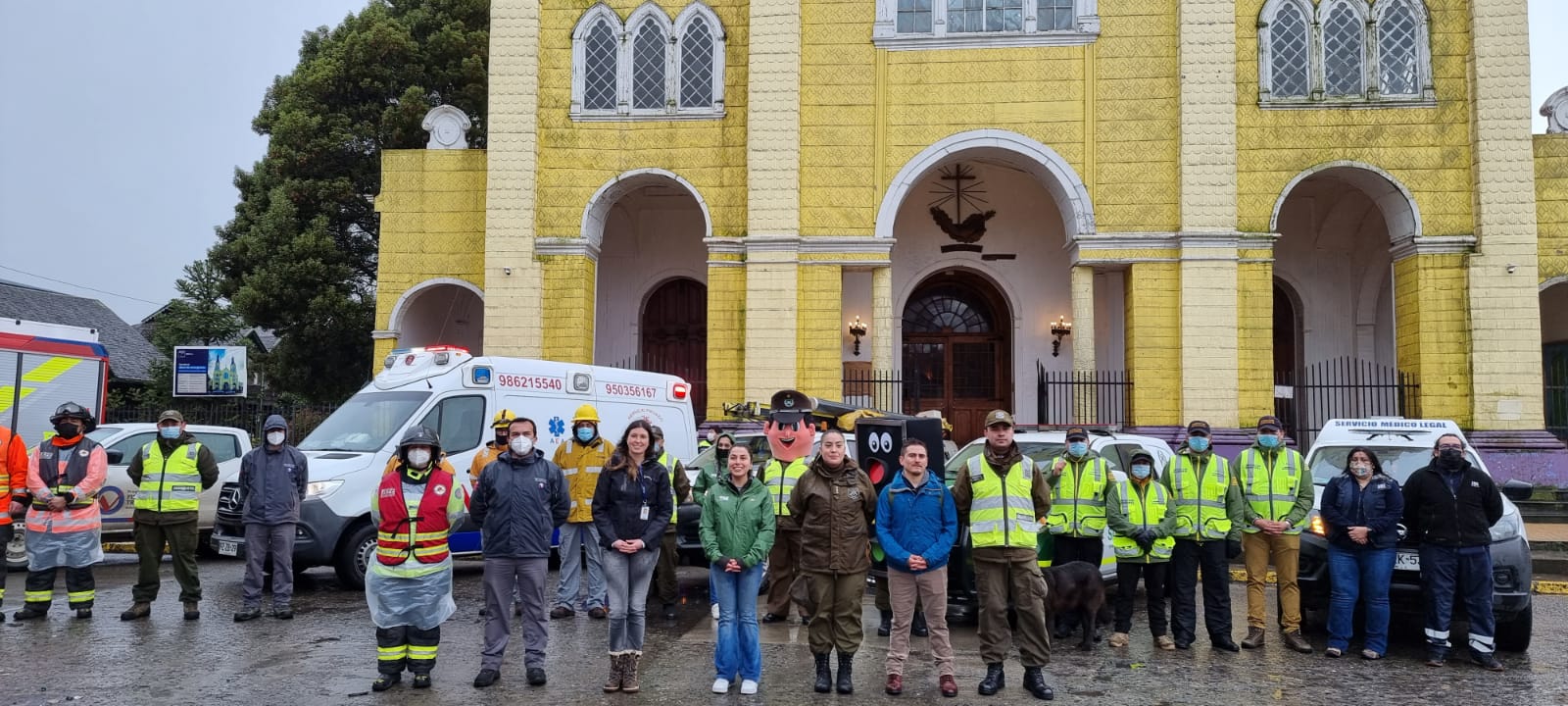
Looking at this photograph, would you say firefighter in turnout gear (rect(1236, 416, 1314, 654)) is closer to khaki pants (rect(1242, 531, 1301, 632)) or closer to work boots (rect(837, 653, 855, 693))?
khaki pants (rect(1242, 531, 1301, 632))

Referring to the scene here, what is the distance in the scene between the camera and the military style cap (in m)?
7.84

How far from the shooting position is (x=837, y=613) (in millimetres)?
6703

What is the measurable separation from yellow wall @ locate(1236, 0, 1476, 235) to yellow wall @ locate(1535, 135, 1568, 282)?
48.8 inches

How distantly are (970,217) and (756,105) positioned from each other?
5.04m

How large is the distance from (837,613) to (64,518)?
22.3 feet

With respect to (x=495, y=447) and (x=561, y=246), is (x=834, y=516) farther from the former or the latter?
(x=561, y=246)

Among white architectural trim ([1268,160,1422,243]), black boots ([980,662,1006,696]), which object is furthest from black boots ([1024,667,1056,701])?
→ white architectural trim ([1268,160,1422,243])

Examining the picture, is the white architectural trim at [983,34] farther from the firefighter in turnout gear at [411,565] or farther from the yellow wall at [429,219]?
the firefighter in turnout gear at [411,565]

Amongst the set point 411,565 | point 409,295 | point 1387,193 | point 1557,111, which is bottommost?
point 411,565

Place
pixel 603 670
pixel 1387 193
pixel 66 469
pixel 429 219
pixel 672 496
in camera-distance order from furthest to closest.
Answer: pixel 429 219 → pixel 1387 193 → pixel 66 469 → pixel 603 670 → pixel 672 496

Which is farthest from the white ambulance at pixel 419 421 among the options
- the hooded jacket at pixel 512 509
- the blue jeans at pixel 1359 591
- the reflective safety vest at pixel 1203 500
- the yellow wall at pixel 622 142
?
the blue jeans at pixel 1359 591

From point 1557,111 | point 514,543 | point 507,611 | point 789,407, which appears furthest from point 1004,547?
point 1557,111

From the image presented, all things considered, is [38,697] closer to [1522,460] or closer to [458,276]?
[458,276]

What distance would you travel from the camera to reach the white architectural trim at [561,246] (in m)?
17.8
